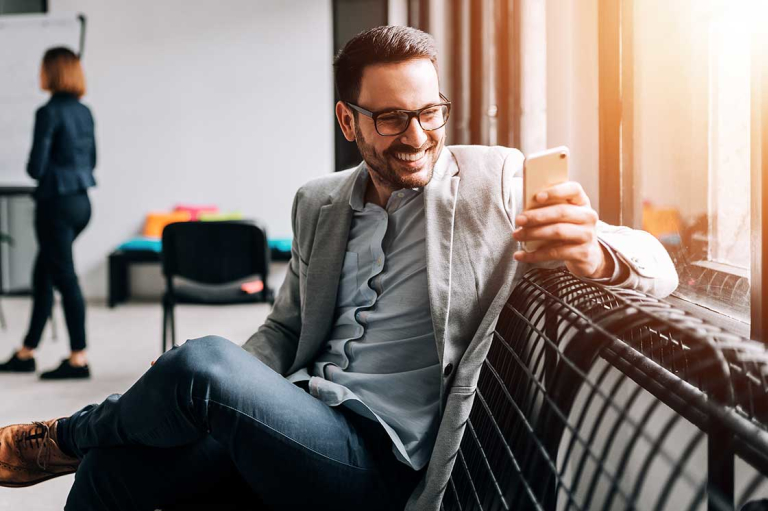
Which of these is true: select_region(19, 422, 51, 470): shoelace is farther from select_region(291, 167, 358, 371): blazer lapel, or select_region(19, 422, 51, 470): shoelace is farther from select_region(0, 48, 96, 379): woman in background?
select_region(0, 48, 96, 379): woman in background

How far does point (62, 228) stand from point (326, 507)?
9.60 feet

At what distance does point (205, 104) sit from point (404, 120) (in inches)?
210

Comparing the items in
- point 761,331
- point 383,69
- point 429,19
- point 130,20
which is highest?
point 130,20

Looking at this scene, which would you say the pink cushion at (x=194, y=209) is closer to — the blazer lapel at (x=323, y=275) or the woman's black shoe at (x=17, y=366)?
the woman's black shoe at (x=17, y=366)

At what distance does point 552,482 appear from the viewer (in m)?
1.12

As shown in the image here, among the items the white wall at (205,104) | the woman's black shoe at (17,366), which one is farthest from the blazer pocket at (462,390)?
the white wall at (205,104)

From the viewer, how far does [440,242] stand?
4.80ft

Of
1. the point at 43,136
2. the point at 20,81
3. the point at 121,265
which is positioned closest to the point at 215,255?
the point at 43,136

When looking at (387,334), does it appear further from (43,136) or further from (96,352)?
(96,352)

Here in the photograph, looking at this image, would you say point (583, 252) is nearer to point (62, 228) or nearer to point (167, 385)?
point (167, 385)

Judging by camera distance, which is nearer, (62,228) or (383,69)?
(383,69)

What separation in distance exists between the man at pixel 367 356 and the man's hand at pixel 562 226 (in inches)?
1.0

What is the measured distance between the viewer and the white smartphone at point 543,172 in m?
1.07

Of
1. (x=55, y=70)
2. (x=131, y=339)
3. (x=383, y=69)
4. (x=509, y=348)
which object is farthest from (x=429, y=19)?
(x=509, y=348)
